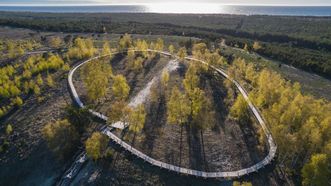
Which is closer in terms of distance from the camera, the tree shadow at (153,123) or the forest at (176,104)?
the forest at (176,104)

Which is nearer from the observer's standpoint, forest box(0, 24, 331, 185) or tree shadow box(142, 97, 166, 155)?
forest box(0, 24, 331, 185)

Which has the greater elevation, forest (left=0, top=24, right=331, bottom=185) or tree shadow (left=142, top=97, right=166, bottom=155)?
forest (left=0, top=24, right=331, bottom=185)

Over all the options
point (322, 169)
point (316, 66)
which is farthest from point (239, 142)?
point (316, 66)

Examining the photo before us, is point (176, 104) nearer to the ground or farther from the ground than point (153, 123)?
farther from the ground

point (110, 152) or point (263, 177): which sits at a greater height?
point (110, 152)

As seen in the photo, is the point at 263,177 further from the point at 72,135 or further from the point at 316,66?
the point at 316,66

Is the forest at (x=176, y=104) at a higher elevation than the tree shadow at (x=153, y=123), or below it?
higher

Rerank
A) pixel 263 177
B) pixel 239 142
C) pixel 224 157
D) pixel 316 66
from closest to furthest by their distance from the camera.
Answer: pixel 263 177 < pixel 224 157 < pixel 239 142 < pixel 316 66

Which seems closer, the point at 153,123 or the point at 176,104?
the point at 176,104

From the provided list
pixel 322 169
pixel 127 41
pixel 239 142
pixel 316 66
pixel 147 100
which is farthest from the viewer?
pixel 127 41

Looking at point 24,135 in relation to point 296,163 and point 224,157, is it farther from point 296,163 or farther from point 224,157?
point 296,163

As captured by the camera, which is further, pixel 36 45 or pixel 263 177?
pixel 36 45
